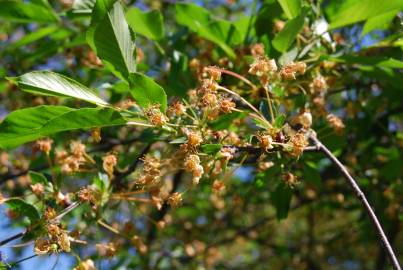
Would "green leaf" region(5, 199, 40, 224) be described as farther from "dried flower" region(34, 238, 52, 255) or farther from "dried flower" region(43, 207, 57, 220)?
"dried flower" region(34, 238, 52, 255)

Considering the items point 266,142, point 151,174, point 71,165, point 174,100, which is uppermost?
point 266,142

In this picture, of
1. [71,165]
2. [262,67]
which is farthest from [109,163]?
[262,67]

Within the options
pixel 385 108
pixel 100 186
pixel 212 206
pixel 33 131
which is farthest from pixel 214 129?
pixel 212 206

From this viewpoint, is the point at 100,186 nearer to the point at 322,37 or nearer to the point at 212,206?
the point at 322,37

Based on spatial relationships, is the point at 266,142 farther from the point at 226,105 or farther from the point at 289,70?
the point at 289,70

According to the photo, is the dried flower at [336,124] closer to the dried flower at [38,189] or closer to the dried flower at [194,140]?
the dried flower at [194,140]

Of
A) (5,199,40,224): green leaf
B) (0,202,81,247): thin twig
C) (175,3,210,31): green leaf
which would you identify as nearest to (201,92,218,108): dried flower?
(0,202,81,247): thin twig

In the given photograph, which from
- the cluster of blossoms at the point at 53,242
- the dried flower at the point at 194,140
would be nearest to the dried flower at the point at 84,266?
the cluster of blossoms at the point at 53,242
